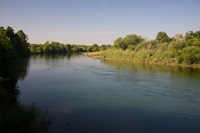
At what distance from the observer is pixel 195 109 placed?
18.4 metres

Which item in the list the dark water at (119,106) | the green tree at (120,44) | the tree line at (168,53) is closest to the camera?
the dark water at (119,106)

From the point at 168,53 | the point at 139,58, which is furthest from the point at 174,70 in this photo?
the point at 139,58

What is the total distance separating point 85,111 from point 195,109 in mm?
9482

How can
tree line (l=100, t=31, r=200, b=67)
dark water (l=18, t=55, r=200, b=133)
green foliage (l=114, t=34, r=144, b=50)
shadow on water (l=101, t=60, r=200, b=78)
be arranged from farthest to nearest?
green foliage (l=114, t=34, r=144, b=50)
tree line (l=100, t=31, r=200, b=67)
shadow on water (l=101, t=60, r=200, b=78)
dark water (l=18, t=55, r=200, b=133)

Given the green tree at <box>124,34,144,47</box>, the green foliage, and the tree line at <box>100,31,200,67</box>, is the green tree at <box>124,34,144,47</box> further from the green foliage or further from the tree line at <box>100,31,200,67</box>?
the tree line at <box>100,31,200,67</box>

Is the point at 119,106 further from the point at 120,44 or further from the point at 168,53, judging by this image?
the point at 120,44

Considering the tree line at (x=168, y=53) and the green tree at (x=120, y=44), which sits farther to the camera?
the green tree at (x=120, y=44)

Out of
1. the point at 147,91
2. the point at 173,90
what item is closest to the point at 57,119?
the point at 147,91

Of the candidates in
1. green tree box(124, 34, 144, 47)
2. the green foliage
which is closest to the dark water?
the green foliage

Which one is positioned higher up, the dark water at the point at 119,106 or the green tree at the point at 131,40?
the green tree at the point at 131,40

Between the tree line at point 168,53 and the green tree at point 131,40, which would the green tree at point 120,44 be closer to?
the green tree at point 131,40

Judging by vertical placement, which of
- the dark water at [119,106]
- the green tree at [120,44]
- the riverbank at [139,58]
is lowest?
the dark water at [119,106]

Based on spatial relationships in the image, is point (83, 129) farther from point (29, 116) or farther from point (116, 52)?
point (116, 52)

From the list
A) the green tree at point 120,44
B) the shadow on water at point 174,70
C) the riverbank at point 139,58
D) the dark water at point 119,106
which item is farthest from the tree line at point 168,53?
the dark water at point 119,106
